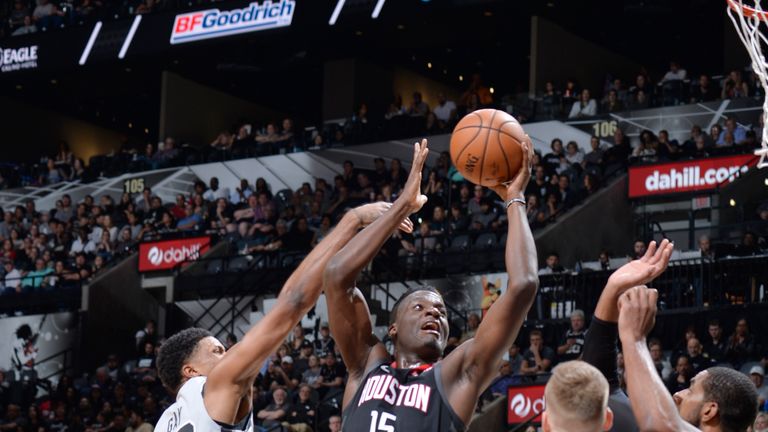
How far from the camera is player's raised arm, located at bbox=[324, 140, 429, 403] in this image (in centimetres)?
445

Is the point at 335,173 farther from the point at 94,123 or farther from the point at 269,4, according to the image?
the point at 94,123

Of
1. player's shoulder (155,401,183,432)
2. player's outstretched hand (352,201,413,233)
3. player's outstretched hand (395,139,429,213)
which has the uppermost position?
player's outstretched hand (395,139,429,213)

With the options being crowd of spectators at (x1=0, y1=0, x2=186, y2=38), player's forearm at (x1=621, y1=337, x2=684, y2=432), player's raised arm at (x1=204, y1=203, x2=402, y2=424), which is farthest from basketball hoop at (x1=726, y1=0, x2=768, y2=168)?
crowd of spectators at (x1=0, y1=0, x2=186, y2=38)

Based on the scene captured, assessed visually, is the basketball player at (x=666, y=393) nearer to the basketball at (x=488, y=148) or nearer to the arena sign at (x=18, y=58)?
the basketball at (x=488, y=148)

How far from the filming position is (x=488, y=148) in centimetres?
484

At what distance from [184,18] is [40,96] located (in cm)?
606

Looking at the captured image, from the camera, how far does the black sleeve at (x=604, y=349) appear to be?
13.5 ft

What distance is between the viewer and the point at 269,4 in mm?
21172

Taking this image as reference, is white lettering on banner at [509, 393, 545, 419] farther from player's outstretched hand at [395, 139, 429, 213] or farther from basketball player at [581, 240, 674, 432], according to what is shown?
basketball player at [581, 240, 674, 432]

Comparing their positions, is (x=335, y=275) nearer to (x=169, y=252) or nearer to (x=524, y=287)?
(x=524, y=287)

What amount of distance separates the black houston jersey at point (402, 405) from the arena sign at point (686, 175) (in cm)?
1148

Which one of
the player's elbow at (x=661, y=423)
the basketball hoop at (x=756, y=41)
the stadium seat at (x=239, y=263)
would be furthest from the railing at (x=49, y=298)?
the player's elbow at (x=661, y=423)

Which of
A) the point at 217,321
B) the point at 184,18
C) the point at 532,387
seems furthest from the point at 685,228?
the point at 184,18

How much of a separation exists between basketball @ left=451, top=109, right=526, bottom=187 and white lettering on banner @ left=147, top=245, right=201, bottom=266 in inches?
569
